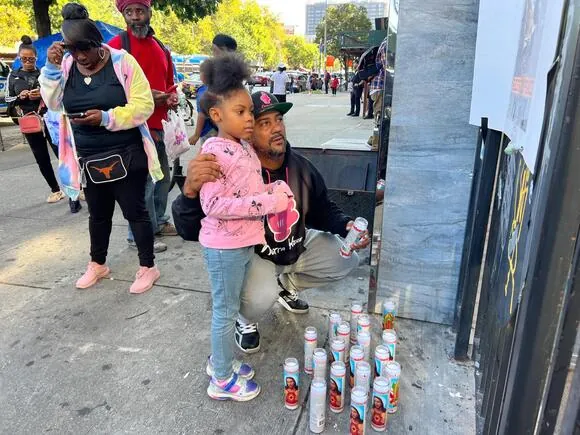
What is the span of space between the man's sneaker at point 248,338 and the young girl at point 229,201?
0.38m

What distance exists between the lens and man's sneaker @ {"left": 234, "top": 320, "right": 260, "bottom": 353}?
2.64 metres

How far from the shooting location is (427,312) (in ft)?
9.39

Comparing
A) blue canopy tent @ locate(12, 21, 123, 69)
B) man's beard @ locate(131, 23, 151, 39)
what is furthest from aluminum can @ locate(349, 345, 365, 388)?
blue canopy tent @ locate(12, 21, 123, 69)

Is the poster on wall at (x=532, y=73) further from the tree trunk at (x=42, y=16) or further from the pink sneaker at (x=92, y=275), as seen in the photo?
the tree trunk at (x=42, y=16)

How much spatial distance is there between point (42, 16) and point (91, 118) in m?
9.18

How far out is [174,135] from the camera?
4.00 m

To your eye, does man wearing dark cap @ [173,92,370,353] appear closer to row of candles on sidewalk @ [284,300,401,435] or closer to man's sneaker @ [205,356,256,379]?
man's sneaker @ [205,356,256,379]

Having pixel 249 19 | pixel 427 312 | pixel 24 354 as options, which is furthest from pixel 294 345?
pixel 249 19

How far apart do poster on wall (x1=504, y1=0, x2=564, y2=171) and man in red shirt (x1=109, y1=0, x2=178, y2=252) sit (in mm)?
2905

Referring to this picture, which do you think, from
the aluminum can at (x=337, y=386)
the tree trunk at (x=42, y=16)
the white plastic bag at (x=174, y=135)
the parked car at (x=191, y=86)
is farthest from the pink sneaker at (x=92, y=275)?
the parked car at (x=191, y=86)

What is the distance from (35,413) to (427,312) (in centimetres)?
215

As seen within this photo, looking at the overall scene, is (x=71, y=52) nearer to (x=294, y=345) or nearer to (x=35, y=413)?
(x=35, y=413)

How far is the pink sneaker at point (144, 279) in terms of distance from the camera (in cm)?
336

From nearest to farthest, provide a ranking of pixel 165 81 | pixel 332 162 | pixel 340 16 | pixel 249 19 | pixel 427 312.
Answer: pixel 427 312, pixel 165 81, pixel 332 162, pixel 340 16, pixel 249 19
